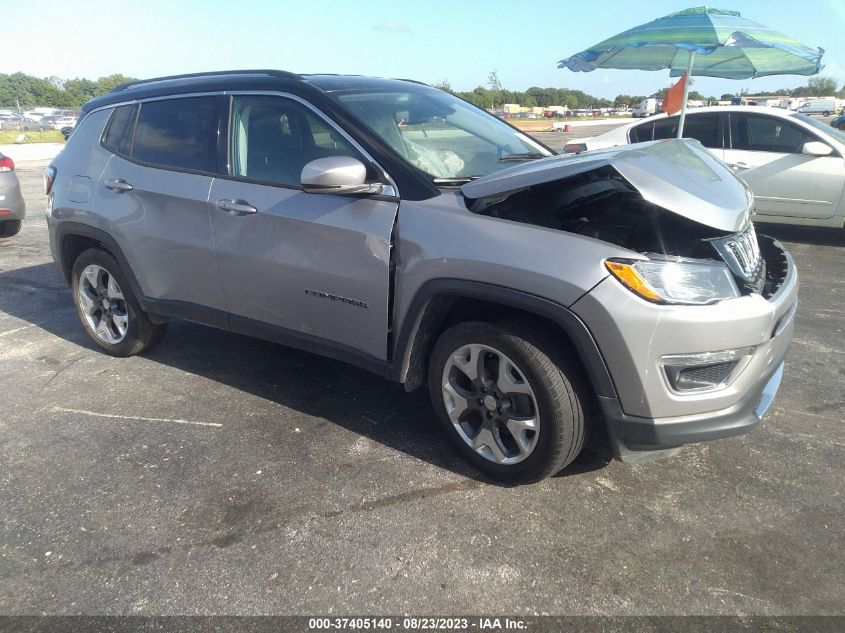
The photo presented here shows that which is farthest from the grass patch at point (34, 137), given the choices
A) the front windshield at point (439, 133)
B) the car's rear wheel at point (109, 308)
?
the front windshield at point (439, 133)

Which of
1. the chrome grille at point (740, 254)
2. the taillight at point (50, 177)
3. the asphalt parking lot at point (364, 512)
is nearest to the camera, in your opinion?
the asphalt parking lot at point (364, 512)

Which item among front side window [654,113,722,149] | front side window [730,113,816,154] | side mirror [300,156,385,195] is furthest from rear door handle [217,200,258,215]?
front side window [730,113,816,154]

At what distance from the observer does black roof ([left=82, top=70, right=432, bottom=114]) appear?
337cm

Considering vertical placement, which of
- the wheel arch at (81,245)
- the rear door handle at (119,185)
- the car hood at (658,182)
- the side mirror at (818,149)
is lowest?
the wheel arch at (81,245)

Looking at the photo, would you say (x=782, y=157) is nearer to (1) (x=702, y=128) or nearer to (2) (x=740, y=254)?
(1) (x=702, y=128)

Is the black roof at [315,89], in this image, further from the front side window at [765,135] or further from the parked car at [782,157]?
the front side window at [765,135]

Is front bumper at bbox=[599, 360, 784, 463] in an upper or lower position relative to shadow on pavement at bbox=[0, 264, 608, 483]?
upper

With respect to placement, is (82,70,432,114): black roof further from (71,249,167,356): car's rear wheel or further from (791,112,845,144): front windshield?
(791,112,845,144): front windshield

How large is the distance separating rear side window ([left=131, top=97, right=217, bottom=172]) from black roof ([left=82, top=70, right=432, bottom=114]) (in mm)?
87

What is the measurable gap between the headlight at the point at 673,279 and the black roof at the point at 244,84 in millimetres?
1870

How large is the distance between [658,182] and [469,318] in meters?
0.97

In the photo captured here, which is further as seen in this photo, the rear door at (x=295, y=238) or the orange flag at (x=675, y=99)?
the orange flag at (x=675, y=99)

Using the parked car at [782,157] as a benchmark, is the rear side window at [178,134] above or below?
above

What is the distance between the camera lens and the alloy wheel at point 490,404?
2703 mm
